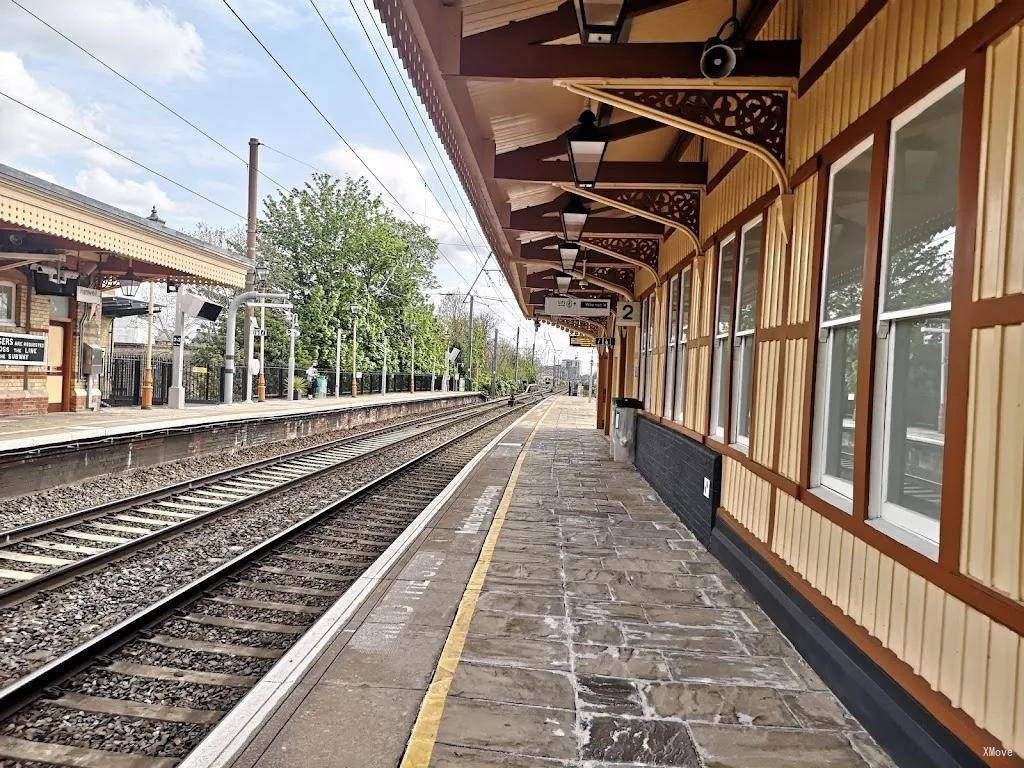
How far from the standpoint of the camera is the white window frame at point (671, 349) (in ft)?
29.9

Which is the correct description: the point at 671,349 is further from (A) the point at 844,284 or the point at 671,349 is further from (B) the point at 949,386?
(B) the point at 949,386

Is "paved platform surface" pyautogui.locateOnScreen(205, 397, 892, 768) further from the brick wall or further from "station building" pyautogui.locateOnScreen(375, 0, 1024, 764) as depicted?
the brick wall

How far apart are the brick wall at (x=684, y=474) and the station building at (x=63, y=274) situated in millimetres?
9766

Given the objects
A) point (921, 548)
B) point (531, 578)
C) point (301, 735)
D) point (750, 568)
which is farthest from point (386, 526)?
point (921, 548)

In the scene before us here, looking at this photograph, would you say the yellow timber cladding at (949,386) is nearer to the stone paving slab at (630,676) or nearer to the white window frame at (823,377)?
the white window frame at (823,377)

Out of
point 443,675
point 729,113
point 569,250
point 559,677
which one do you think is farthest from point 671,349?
point 443,675

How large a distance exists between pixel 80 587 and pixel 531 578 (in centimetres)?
341

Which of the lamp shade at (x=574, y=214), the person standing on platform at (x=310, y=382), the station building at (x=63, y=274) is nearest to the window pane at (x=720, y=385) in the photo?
the lamp shade at (x=574, y=214)

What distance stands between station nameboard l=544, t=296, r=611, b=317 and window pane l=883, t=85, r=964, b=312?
10.1 meters

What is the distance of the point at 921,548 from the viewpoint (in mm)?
2695

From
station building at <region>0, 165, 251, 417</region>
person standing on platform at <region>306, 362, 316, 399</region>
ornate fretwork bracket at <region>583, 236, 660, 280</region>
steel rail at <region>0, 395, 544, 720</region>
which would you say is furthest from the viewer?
person standing on platform at <region>306, 362, 316, 399</region>

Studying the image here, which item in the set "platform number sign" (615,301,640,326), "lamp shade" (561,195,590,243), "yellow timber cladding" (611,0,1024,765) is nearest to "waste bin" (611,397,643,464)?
"platform number sign" (615,301,640,326)

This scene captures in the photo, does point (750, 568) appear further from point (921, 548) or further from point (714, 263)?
point (714, 263)

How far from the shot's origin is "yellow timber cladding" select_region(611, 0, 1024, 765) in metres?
2.18
